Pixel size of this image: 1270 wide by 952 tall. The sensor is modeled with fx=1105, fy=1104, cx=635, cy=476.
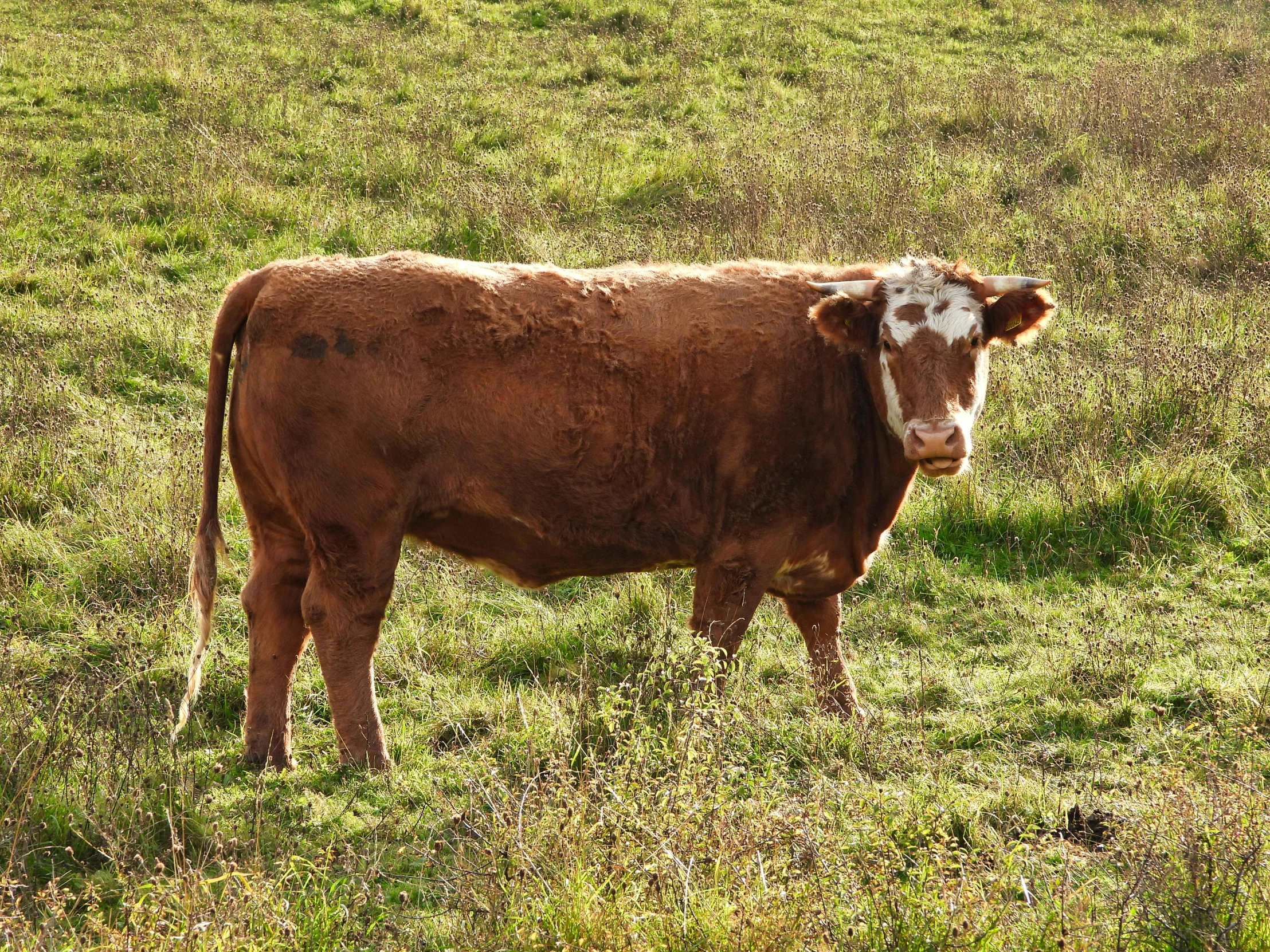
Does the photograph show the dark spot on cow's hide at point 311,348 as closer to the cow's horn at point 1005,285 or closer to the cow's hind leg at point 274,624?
the cow's hind leg at point 274,624

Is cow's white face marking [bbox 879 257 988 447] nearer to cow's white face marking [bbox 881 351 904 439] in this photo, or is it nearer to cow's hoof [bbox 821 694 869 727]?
cow's white face marking [bbox 881 351 904 439]

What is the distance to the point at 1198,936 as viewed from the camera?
3.00 m

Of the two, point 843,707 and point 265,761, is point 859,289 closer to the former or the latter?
point 843,707

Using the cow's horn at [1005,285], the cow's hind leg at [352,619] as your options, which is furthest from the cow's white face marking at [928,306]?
the cow's hind leg at [352,619]

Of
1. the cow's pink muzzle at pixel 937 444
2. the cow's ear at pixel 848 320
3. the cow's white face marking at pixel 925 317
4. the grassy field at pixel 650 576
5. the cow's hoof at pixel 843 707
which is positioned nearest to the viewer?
the grassy field at pixel 650 576

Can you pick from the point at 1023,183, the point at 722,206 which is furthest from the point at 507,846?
the point at 1023,183

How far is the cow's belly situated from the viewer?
193 inches

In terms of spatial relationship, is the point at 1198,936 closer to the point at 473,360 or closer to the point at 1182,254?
the point at 473,360

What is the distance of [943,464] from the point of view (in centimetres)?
447

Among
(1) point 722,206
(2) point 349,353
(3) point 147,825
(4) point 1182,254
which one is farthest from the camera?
(1) point 722,206

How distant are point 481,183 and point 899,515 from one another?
20.0ft

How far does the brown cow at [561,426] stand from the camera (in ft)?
15.3

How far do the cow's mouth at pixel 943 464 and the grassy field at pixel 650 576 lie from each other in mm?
1219

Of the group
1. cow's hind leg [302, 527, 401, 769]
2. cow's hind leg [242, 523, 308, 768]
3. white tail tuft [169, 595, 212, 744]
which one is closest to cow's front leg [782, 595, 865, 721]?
cow's hind leg [302, 527, 401, 769]
